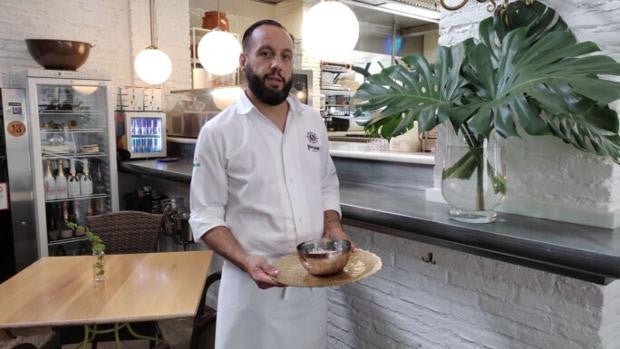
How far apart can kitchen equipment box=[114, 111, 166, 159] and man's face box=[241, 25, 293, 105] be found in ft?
11.1

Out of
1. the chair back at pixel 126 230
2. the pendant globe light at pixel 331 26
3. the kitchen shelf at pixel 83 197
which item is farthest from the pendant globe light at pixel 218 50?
the kitchen shelf at pixel 83 197

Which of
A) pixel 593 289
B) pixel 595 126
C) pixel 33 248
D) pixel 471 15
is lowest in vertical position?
pixel 33 248

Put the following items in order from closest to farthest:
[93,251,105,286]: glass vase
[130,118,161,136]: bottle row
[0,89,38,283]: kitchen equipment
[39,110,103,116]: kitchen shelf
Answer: [93,251,105,286]: glass vase
[0,89,38,283]: kitchen equipment
[39,110,103,116]: kitchen shelf
[130,118,161,136]: bottle row

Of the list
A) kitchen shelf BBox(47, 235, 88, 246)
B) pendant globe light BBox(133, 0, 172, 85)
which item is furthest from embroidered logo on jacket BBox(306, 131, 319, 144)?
kitchen shelf BBox(47, 235, 88, 246)

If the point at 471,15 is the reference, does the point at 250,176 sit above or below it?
below

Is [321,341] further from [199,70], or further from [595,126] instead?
[199,70]

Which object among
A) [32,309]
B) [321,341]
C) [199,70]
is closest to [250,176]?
[321,341]

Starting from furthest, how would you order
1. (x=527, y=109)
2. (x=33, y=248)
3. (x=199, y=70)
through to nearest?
(x=199, y=70) < (x=33, y=248) < (x=527, y=109)

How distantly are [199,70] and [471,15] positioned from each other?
16.6 feet

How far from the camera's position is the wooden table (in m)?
1.89

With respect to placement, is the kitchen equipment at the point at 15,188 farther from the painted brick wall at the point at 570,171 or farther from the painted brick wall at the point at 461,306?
the painted brick wall at the point at 570,171

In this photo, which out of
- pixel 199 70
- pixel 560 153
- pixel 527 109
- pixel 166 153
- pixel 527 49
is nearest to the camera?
pixel 527 109

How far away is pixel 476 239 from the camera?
5.31 feet

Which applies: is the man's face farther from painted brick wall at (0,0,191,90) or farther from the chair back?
painted brick wall at (0,0,191,90)
